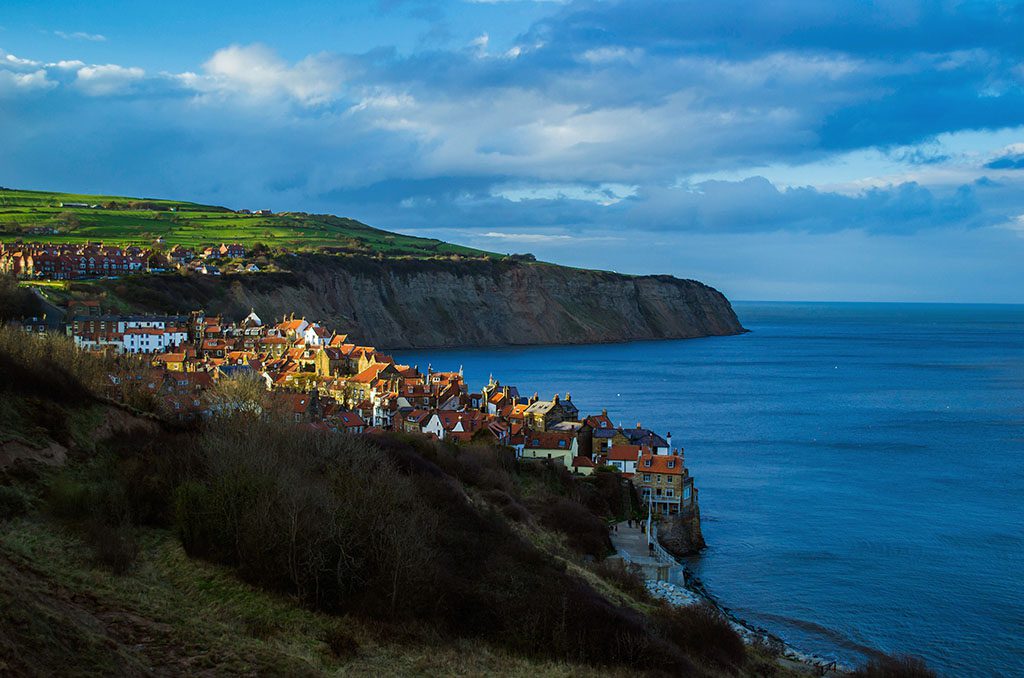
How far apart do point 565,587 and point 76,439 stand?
1375cm

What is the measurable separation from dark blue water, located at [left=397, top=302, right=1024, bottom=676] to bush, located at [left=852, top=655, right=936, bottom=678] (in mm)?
1864

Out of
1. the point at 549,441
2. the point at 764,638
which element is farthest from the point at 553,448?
the point at 764,638

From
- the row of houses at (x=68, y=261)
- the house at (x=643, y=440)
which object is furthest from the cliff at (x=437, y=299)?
the house at (x=643, y=440)

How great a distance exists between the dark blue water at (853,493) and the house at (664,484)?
210 cm

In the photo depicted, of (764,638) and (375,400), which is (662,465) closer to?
(764,638)

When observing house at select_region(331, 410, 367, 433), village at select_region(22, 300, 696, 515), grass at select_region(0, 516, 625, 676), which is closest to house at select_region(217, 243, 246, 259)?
village at select_region(22, 300, 696, 515)

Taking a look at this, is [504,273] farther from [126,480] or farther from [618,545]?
[126,480]

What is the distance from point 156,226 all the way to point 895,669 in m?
160

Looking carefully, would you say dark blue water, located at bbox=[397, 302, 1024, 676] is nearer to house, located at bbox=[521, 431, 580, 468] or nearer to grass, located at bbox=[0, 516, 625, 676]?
house, located at bbox=[521, 431, 580, 468]

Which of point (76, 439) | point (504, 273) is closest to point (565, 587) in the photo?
point (76, 439)

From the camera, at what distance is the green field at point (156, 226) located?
14600 centimetres

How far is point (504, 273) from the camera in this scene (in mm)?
171875

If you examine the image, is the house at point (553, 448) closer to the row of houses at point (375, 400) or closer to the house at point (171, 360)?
the row of houses at point (375, 400)

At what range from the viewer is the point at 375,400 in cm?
5675
